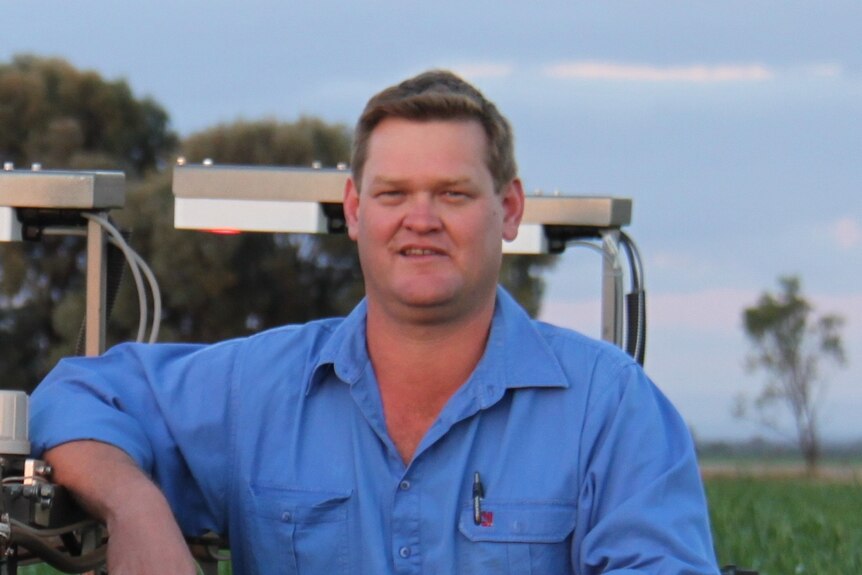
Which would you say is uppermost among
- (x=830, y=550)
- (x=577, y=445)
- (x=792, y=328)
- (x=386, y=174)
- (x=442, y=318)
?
(x=386, y=174)

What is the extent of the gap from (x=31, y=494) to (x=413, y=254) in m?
0.73

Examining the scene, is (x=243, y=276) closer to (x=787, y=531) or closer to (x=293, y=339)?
(x=787, y=531)

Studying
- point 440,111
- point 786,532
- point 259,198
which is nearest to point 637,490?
point 440,111

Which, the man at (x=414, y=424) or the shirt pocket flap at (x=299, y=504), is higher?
the man at (x=414, y=424)

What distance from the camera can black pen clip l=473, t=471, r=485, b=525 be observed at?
110 inches

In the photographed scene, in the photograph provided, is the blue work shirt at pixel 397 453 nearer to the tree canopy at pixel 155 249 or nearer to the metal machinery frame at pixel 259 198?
the metal machinery frame at pixel 259 198

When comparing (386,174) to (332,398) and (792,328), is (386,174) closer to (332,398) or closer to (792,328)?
(332,398)

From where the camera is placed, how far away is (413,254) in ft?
9.19

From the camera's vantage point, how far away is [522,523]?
109 inches

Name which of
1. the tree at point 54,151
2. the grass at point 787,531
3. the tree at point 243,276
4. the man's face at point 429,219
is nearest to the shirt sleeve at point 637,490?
the man's face at point 429,219

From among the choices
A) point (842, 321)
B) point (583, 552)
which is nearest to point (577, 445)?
point (583, 552)

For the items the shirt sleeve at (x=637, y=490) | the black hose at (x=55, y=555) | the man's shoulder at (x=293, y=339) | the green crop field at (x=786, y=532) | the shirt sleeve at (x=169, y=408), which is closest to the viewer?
the black hose at (x=55, y=555)

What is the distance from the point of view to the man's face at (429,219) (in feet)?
9.21

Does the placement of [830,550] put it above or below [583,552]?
below
